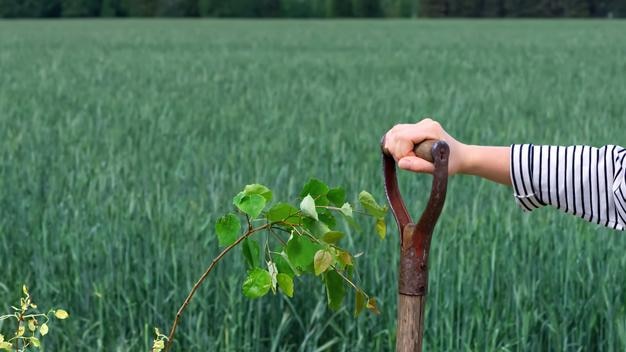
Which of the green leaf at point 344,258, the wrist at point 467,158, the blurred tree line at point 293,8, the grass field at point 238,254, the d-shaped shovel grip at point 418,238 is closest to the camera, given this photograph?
the d-shaped shovel grip at point 418,238

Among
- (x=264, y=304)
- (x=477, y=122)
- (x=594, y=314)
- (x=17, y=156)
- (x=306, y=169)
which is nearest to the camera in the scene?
(x=594, y=314)

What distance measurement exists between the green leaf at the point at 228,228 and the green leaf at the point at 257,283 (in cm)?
3

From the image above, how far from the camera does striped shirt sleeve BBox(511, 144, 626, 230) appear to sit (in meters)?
1.12

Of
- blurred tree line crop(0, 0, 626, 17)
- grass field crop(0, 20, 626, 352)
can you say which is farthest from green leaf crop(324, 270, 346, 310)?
blurred tree line crop(0, 0, 626, 17)

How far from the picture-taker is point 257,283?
0.85 meters

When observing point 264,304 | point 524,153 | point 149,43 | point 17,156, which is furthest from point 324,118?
point 149,43

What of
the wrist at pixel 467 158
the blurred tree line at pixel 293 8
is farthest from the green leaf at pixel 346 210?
the blurred tree line at pixel 293 8

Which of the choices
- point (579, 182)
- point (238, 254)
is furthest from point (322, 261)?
point (238, 254)

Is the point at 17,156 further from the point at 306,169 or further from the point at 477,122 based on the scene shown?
the point at 477,122

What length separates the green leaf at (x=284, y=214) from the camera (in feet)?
2.83

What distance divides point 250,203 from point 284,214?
0.12 feet

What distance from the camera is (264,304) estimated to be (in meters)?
2.37

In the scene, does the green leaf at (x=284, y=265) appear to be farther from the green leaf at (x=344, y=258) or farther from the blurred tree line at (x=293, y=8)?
the blurred tree line at (x=293, y=8)

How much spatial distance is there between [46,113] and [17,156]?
207 centimetres
